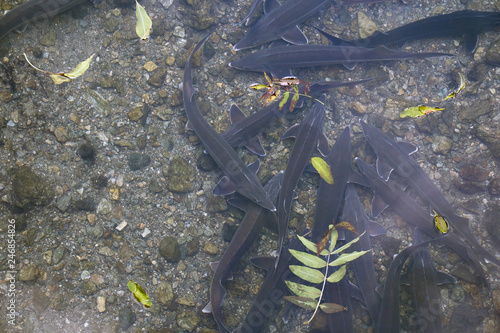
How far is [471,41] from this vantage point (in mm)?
5238

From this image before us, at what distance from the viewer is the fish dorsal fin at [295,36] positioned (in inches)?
208

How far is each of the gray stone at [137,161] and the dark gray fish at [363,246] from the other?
3054mm

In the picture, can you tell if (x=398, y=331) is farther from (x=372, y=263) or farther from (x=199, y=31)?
(x=199, y=31)

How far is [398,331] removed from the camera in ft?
Answer: 13.8

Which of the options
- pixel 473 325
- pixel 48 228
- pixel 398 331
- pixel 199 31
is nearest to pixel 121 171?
pixel 48 228

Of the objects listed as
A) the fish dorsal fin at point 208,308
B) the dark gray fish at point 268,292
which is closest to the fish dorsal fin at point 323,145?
the dark gray fish at point 268,292

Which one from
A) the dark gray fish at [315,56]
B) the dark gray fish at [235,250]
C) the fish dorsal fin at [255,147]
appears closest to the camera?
the dark gray fish at [235,250]

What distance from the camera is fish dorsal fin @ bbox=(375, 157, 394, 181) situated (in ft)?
16.0

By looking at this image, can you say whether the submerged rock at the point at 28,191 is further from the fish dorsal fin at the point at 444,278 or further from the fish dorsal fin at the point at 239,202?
the fish dorsal fin at the point at 444,278

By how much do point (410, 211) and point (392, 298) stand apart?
1.27m

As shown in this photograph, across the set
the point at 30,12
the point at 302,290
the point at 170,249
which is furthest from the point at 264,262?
the point at 30,12

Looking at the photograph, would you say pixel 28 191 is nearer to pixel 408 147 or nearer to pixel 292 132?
pixel 292 132

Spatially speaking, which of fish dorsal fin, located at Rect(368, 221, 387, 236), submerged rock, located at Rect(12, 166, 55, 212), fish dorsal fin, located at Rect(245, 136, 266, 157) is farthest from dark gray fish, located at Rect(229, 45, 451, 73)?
submerged rock, located at Rect(12, 166, 55, 212)

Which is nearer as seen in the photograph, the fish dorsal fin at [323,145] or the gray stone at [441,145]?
the fish dorsal fin at [323,145]
